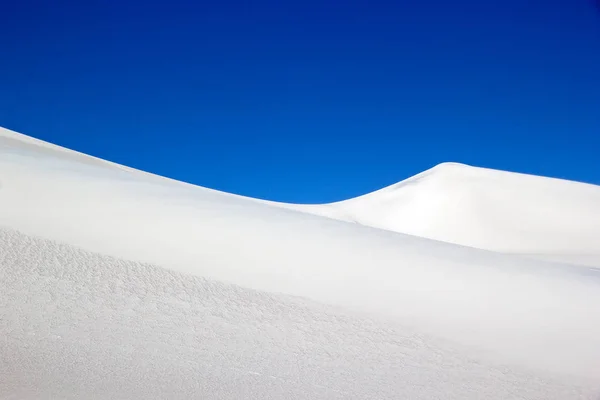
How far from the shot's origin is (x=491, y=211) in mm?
23016

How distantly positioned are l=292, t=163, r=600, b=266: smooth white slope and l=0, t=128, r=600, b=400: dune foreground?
14.7 metres

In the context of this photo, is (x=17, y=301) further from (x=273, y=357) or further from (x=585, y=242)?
(x=585, y=242)

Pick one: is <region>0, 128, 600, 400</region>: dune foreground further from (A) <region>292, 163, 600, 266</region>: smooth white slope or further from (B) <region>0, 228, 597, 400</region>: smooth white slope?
(A) <region>292, 163, 600, 266</region>: smooth white slope

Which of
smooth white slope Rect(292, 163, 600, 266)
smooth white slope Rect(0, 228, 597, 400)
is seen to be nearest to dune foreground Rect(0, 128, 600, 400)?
smooth white slope Rect(0, 228, 597, 400)

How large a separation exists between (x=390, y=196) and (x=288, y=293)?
2216 centimetres

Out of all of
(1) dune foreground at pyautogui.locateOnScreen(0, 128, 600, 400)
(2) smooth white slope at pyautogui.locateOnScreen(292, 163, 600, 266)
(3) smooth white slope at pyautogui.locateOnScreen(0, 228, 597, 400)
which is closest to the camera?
(3) smooth white slope at pyautogui.locateOnScreen(0, 228, 597, 400)

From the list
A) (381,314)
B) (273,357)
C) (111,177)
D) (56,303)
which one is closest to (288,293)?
(381,314)

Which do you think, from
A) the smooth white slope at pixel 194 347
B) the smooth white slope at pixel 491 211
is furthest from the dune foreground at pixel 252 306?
the smooth white slope at pixel 491 211

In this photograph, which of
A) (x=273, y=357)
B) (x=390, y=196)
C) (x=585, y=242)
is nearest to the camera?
(x=273, y=357)

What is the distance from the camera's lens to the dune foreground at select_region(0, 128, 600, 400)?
334 cm

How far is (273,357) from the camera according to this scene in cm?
371

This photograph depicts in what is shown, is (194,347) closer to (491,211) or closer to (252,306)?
(252,306)

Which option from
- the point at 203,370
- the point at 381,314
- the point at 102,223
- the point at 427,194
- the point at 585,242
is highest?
the point at 427,194

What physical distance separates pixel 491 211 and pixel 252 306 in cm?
2047
